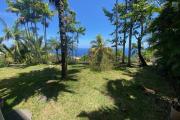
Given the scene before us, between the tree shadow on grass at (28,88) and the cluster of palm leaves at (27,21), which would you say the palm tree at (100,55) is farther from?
the cluster of palm leaves at (27,21)

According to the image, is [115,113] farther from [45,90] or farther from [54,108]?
[45,90]

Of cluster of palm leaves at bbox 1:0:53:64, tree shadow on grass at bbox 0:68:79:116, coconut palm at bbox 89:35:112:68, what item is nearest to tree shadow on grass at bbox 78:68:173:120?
tree shadow on grass at bbox 0:68:79:116

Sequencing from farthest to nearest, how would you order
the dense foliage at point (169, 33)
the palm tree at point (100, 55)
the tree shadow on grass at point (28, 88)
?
the palm tree at point (100, 55)
the tree shadow on grass at point (28, 88)
the dense foliage at point (169, 33)

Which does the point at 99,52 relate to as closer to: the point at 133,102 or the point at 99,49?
the point at 99,49

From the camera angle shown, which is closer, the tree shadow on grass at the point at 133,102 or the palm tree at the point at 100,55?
the tree shadow on grass at the point at 133,102

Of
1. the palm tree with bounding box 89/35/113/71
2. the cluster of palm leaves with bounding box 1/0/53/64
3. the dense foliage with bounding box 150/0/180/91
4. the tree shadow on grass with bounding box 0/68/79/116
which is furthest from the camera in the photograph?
the cluster of palm leaves with bounding box 1/0/53/64

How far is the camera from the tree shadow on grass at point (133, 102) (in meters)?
14.2

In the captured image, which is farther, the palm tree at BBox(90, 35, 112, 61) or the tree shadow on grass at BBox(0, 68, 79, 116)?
the palm tree at BBox(90, 35, 112, 61)

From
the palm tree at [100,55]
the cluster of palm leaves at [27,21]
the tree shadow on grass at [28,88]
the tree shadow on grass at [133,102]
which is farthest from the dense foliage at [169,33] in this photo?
the cluster of palm leaves at [27,21]

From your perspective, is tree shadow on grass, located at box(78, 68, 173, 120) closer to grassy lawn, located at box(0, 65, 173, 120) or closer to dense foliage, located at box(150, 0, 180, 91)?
grassy lawn, located at box(0, 65, 173, 120)

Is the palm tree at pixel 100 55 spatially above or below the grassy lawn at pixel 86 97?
above

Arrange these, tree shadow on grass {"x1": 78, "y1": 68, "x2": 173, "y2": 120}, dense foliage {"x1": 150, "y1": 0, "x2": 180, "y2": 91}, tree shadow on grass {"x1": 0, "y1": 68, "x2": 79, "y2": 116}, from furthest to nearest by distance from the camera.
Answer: tree shadow on grass {"x1": 0, "y1": 68, "x2": 79, "y2": 116} → tree shadow on grass {"x1": 78, "y1": 68, "x2": 173, "y2": 120} → dense foliage {"x1": 150, "y1": 0, "x2": 180, "y2": 91}

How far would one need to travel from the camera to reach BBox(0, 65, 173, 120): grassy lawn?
14.3 meters

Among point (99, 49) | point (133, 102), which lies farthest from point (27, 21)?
point (133, 102)
